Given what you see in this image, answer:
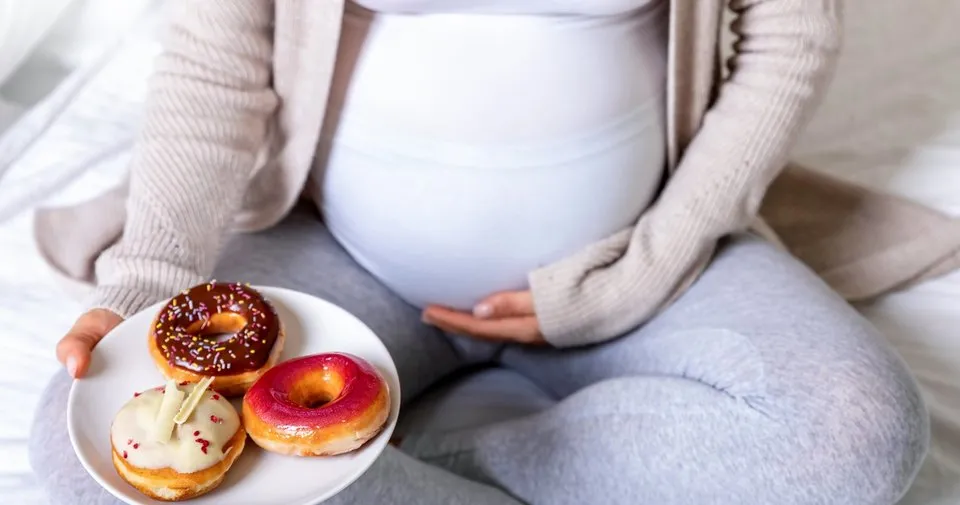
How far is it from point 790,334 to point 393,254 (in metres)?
0.36

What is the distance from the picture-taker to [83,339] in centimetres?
63

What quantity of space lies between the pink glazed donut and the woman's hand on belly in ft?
0.94

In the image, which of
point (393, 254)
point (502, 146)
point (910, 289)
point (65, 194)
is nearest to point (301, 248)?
point (393, 254)

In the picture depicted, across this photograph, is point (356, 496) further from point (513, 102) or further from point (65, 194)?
point (65, 194)

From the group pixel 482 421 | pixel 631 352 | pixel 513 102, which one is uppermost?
pixel 513 102

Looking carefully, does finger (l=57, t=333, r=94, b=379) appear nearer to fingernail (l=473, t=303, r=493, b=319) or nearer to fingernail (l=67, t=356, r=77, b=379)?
fingernail (l=67, t=356, r=77, b=379)

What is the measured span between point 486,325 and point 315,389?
299 mm

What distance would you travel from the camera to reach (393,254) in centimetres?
85

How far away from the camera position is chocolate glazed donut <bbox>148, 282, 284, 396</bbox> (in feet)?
1.92

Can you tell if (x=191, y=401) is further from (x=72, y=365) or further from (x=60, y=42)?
(x=60, y=42)

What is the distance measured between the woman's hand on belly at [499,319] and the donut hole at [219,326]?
28 cm

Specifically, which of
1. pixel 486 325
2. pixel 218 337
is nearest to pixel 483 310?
pixel 486 325

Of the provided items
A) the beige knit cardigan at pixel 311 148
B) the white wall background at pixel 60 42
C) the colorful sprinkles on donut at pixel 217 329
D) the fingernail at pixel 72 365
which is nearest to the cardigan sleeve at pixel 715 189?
the beige knit cardigan at pixel 311 148

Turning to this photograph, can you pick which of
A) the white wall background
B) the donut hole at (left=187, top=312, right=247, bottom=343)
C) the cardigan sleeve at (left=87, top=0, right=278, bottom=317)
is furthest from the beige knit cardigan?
the white wall background
